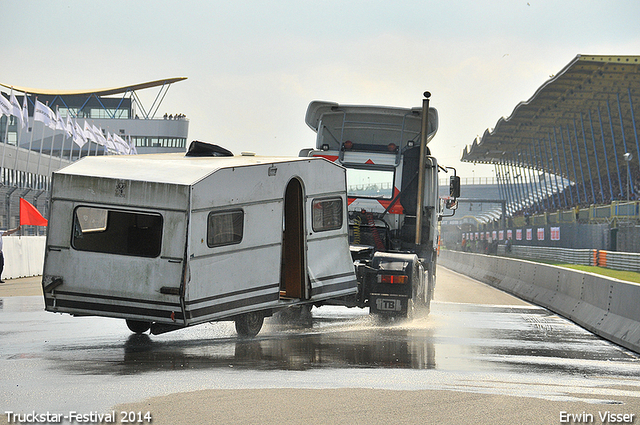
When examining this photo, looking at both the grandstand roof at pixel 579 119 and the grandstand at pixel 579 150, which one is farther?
the grandstand roof at pixel 579 119

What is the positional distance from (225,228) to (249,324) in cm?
211

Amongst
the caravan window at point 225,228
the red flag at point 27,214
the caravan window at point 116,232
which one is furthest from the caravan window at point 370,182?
the red flag at point 27,214

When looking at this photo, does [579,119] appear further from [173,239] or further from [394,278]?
[173,239]

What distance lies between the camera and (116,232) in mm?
12250

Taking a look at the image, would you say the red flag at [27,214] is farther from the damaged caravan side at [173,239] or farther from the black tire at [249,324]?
the black tire at [249,324]

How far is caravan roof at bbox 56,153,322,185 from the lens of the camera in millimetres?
10367

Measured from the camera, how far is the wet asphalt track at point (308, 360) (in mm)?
7867

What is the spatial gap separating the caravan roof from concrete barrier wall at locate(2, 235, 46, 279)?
15.9 m

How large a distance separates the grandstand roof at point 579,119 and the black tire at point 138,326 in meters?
40.4

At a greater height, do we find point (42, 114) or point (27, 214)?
point (42, 114)

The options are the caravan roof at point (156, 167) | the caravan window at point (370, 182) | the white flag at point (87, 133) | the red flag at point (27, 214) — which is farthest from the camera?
→ the white flag at point (87, 133)

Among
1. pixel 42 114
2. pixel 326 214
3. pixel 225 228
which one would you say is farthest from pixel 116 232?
pixel 42 114

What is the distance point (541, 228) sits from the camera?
49.9 m

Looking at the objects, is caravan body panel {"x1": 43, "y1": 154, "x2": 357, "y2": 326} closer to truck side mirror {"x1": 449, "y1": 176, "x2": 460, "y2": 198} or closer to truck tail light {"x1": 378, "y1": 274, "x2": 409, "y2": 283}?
truck tail light {"x1": 378, "y1": 274, "x2": 409, "y2": 283}
